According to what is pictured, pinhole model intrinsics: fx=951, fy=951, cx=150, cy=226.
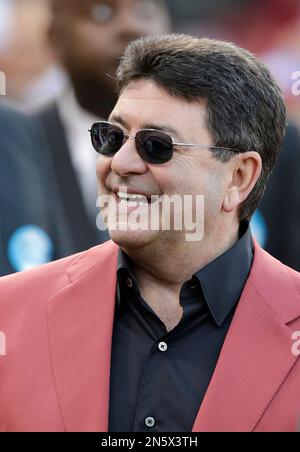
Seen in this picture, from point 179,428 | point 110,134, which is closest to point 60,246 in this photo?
point 110,134

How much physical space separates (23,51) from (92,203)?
2.69ft

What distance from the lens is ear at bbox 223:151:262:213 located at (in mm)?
3068

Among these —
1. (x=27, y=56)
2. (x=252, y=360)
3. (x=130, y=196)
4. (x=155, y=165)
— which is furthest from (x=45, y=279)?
(x=27, y=56)

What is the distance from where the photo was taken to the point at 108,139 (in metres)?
2.96

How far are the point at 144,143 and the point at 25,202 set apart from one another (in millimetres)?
1871

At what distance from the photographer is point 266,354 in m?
2.81

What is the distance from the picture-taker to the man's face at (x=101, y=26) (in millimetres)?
4672

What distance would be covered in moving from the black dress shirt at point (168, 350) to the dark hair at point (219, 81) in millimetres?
403

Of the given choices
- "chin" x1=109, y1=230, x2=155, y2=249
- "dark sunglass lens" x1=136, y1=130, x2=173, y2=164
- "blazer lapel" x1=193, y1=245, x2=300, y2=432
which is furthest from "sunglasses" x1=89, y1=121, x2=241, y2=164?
"blazer lapel" x1=193, y1=245, x2=300, y2=432

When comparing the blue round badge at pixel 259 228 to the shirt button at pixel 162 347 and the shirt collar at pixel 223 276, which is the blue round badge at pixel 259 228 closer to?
the shirt collar at pixel 223 276

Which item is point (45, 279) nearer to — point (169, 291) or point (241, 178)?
point (169, 291)

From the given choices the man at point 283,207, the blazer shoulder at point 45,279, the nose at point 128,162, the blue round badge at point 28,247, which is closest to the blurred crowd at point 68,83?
the blue round badge at point 28,247
